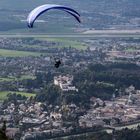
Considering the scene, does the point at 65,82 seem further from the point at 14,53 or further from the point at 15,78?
the point at 14,53

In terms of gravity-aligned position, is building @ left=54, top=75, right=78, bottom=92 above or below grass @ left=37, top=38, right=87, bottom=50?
below

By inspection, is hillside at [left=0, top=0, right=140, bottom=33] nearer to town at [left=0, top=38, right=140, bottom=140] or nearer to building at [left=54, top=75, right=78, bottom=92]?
town at [left=0, top=38, right=140, bottom=140]

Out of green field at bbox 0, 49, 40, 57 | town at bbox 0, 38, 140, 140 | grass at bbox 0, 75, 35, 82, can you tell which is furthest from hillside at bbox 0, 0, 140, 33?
grass at bbox 0, 75, 35, 82

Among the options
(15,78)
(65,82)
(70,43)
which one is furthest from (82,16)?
(65,82)

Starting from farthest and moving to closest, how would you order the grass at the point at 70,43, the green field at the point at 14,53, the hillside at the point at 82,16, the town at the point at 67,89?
1. the hillside at the point at 82,16
2. the grass at the point at 70,43
3. the green field at the point at 14,53
4. the town at the point at 67,89

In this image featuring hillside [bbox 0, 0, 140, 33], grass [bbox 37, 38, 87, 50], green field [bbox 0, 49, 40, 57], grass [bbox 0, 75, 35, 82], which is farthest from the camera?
hillside [bbox 0, 0, 140, 33]

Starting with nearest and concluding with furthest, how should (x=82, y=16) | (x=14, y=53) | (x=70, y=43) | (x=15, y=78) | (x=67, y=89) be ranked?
(x=67, y=89)
(x=15, y=78)
(x=14, y=53)
(x=70, y=43)
(x=82, y=16)

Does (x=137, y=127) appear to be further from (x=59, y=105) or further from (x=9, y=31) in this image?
(x=9, y=31)

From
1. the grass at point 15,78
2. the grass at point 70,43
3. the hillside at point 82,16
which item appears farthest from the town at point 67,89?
the hillside at point 82,16

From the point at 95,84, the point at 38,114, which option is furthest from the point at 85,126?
the point at 95,84

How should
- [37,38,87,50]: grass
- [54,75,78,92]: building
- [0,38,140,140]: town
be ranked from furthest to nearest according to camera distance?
[37,38,87,50]: grass, [54,75,78,92]: building, [0,38,140,140]: town

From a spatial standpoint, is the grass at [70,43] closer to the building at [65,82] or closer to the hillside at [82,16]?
the hillside at [82,16]
